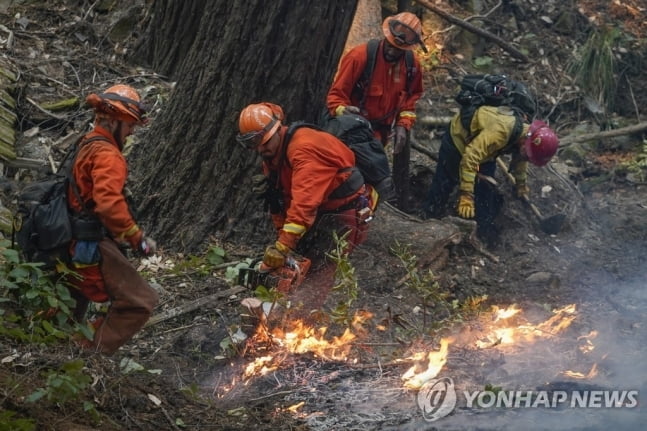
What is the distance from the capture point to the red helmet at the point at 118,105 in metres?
5.04

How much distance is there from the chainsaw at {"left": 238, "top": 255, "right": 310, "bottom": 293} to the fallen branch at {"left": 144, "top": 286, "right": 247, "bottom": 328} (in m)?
0.65

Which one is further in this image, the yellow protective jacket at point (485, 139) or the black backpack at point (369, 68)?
the yellow protective jacket at point (485, 139)

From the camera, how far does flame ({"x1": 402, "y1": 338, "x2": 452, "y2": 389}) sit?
5033 mm

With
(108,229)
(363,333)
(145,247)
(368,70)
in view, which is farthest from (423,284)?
(108,229)

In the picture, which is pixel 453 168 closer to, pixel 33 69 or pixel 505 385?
pixel 505 385

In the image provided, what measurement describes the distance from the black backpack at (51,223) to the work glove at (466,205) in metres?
4.18

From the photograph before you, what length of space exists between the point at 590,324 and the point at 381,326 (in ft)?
5.82

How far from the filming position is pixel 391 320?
6289 millimetres

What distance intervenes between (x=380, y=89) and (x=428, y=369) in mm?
3104

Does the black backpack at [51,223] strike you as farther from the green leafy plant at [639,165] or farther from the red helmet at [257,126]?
the green leafy plant at [639,165]

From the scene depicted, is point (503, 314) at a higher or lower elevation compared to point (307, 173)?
lower

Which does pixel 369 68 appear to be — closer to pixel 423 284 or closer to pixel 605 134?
pixel 423 284

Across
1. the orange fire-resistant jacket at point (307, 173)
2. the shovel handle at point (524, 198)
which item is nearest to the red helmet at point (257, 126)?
the orange fire-resistant jacket at point (307, 173)

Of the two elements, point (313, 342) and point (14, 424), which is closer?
point (14, 424)
